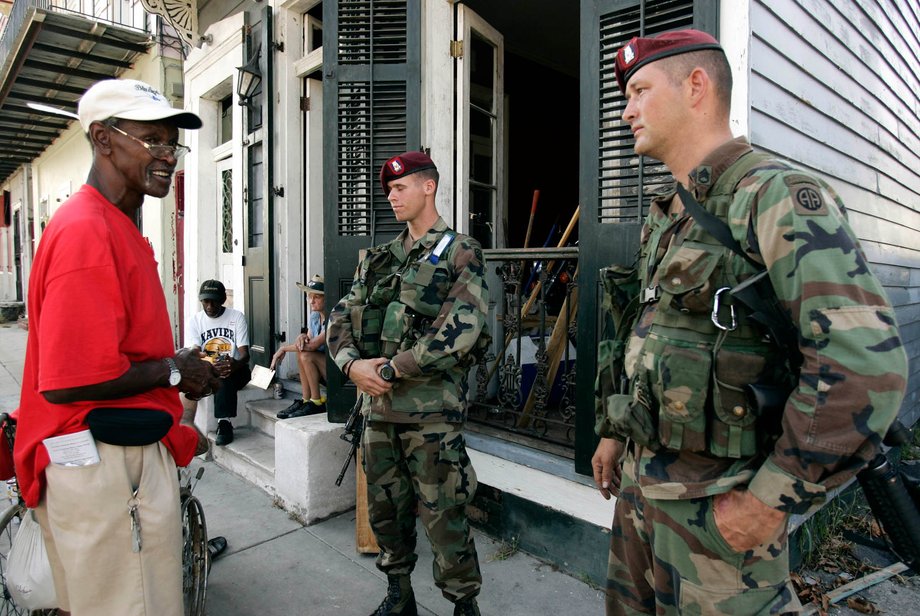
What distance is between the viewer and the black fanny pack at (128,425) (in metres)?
1.56

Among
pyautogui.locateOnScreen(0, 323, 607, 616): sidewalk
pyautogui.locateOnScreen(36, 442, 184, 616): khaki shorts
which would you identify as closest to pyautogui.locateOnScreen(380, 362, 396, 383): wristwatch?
pyautogui.locateOnScreen(36, 442, 184, 616): khaki shorts

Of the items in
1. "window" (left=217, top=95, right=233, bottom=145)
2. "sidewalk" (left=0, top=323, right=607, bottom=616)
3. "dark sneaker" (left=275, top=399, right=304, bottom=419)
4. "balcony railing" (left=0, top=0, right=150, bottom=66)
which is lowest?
"sidewalk" (left=0, top=323, right=607, bottom=616)

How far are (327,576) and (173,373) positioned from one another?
5.68ft

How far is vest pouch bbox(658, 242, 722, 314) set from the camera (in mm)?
1254

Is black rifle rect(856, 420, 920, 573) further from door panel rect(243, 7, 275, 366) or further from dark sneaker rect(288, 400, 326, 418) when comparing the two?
door panel rect(243, 7, 275, 366)

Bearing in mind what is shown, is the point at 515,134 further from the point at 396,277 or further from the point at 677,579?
the point at 677,579

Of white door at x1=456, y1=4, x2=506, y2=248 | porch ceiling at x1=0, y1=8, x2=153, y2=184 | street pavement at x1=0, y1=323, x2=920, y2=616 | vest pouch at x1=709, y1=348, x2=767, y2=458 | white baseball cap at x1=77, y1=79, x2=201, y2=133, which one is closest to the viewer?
vest pouch at x1=709, y1=348, x2=767, y2=458

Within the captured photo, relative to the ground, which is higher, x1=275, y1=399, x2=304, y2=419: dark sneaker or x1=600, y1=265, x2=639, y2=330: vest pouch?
x1=600, y1=265, x2=639, y2=330: vest pouch

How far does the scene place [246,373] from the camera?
4.95 metres

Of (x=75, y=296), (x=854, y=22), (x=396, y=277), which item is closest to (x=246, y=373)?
(x=396, y=277)

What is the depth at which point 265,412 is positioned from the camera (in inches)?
185

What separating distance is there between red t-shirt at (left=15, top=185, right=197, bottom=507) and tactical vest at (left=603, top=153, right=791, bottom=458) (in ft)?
4.39

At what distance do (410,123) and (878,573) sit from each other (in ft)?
11.6

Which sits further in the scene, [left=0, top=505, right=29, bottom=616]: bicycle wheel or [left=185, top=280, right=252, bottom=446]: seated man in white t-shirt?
[left=185, top=280, right=252, bottom=446]: seated man in white t-shirt
